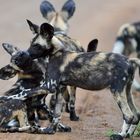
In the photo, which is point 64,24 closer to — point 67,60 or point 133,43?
point 133,43

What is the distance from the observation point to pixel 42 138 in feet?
22.2

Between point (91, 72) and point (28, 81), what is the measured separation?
1.12 m

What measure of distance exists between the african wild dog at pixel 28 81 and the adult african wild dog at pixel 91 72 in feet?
0.62

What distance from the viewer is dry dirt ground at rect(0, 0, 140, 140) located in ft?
27.9

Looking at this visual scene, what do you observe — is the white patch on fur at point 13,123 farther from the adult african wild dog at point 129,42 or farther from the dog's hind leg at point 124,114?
the adult african wild dog at point 129,42

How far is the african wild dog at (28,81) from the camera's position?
7340 millimetres

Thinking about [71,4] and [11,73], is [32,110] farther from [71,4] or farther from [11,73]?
[71,4]

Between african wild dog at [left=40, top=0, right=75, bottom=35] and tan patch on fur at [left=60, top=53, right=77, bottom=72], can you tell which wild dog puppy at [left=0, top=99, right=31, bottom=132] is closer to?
tan patch on fur at [left=60, top=53, right=77, bottom=72]

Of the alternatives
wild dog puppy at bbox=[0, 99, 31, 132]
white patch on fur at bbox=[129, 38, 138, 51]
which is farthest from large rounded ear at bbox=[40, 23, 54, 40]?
white patch on fur at bbox=[129, 38, 138, 51]

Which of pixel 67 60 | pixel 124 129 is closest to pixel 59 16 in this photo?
pixel 67 60

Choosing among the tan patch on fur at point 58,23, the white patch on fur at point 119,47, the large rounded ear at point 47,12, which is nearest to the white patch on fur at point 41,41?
the tan patch on fur at point 58,23

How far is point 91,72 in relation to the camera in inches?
268

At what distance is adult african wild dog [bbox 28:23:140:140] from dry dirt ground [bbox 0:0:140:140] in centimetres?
75

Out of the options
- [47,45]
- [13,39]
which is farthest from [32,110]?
[13,39]
